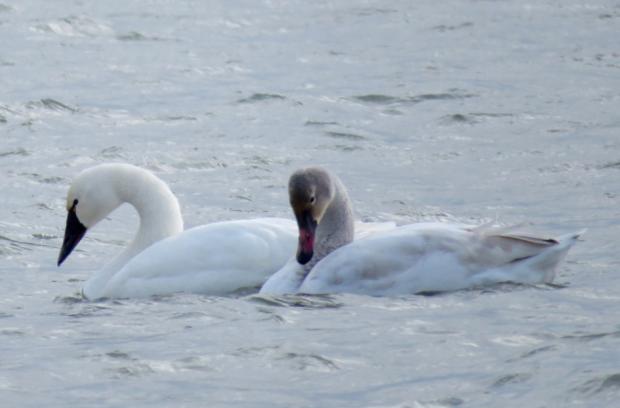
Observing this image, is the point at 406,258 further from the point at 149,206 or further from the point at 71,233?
the point at 71,233

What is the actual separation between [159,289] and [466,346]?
6.95ft

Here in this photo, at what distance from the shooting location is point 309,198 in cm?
932

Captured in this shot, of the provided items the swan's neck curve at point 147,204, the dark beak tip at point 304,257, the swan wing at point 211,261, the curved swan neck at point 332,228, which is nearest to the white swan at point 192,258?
the swan wing at point 211,261

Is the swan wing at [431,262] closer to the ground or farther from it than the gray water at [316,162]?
farther from it

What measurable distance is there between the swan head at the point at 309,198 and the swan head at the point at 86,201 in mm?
1389

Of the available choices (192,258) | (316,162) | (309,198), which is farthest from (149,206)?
(316,162)

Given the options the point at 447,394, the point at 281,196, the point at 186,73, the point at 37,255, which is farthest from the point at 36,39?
the point at 447,394

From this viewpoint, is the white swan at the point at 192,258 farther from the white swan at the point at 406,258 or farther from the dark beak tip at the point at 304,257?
the dark beak tip at the point at 304,257

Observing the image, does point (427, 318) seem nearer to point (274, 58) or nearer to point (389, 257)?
point (389, 257)

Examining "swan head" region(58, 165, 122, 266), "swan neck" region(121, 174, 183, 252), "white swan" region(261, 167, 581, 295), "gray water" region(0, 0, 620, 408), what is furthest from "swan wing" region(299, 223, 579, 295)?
"swan head" region(58, 165, 122, 266)

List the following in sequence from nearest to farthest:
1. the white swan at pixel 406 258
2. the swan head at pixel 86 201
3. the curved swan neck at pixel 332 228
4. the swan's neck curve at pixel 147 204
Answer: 1. the white swan at pixel 406 258
2. the curved swan neck at pixel 332 228
3. the swan head at pixel 86 201
4. the swan's neck curve at pixel 147 204

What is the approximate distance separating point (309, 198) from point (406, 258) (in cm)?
58

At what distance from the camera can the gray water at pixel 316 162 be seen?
7816 mm

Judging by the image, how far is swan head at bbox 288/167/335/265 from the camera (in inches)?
365
